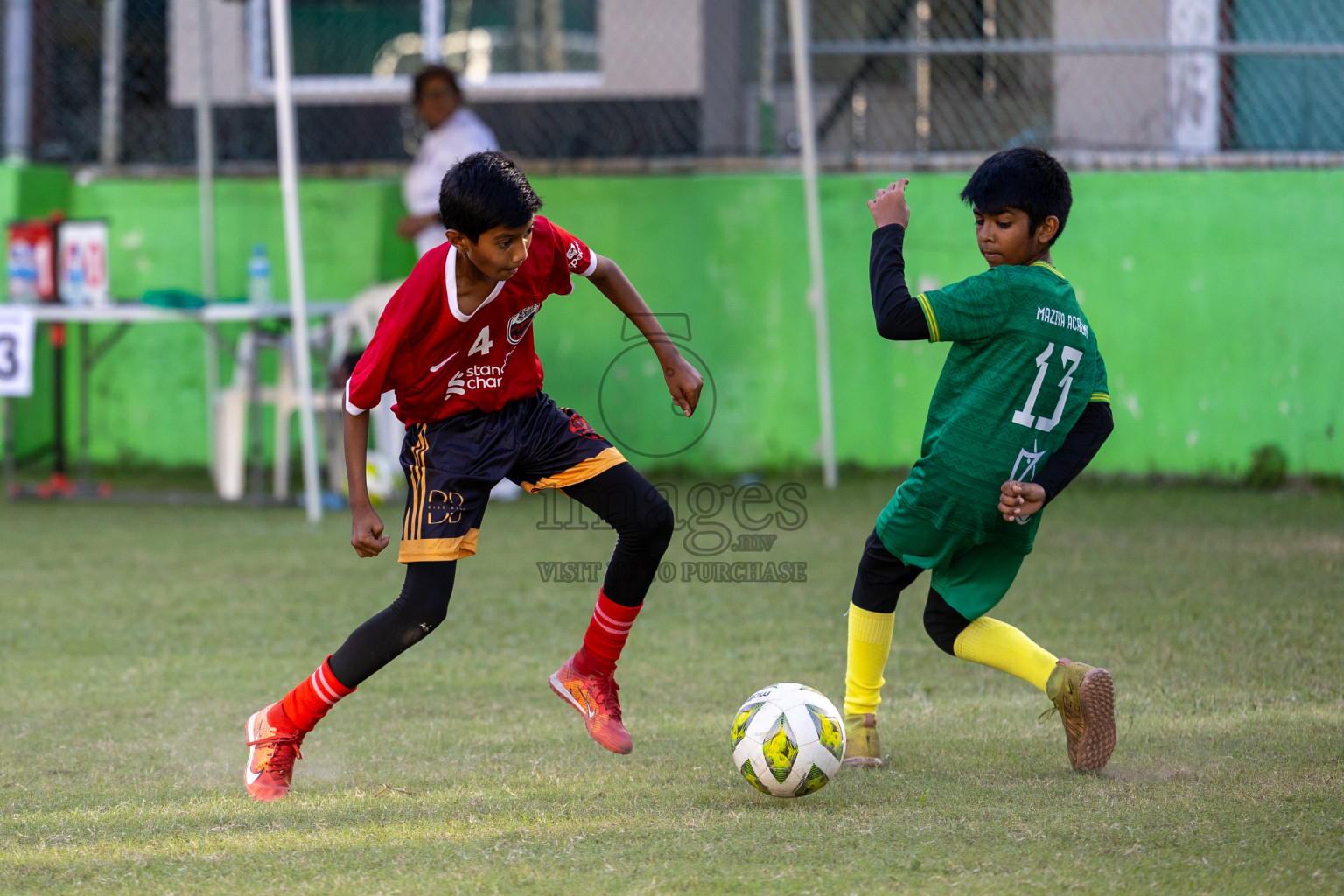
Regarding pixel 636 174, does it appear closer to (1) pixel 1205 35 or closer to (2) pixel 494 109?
(2) pixel 494 109

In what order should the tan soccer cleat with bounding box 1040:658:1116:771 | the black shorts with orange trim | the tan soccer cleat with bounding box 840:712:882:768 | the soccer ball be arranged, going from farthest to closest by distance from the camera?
the tan soccer cleat with bounding box 840:712:882:768
the black shorts with orange trim
the tan soccer cleat with bounding box 1040:658:1116:771
the soccer ball

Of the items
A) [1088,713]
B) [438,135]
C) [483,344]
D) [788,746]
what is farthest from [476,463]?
[438,135]

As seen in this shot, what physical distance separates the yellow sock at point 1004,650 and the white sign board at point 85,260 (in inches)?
225

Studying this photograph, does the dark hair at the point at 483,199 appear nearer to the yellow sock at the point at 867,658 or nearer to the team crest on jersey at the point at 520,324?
the team crest on jersey at the point at 520,324

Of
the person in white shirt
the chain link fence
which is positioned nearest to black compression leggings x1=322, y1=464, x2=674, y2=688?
the person in white shirt

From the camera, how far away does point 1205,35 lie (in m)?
8.36

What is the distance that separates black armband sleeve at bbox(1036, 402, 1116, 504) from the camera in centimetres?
336

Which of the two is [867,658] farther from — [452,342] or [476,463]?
[452,342]

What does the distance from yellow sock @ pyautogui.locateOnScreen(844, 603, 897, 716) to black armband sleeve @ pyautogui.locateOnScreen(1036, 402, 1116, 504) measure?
0.51 metres

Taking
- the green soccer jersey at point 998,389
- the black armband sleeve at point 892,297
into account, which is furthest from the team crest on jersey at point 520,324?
the green soccer jersey at point 998,389

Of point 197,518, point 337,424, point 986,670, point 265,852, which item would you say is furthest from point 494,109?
point 265,852

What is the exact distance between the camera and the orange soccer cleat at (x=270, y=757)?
10.7 ft

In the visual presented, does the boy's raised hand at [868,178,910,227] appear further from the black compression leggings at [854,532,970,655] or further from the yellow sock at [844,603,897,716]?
the yellow sock at [844,603,897,716]

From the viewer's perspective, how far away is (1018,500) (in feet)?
10.6
